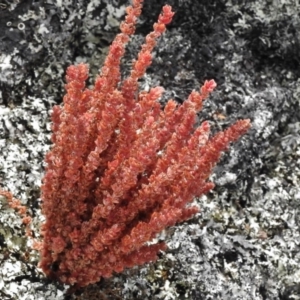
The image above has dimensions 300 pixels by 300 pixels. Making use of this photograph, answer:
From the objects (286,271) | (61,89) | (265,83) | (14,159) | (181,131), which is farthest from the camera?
(265,83)

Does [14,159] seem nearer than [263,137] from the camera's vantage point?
Yes

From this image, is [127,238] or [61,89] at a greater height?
[61,89]

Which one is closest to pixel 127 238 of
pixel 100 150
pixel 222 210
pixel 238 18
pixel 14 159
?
pixel 100 150

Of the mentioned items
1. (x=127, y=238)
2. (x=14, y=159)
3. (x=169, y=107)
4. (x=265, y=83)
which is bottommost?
(x=127, y=238)

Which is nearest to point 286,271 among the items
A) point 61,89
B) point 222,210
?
point 222,210

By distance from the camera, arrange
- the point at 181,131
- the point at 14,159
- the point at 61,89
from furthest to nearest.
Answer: the point at 61,89 → the point at 14,159 → the point at 181,131

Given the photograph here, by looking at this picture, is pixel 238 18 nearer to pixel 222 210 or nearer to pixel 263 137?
pixel 263 137
